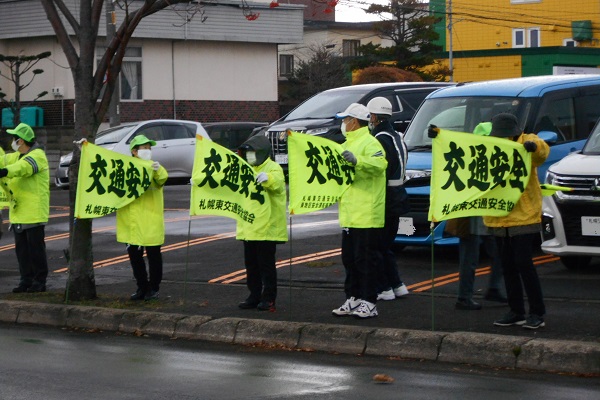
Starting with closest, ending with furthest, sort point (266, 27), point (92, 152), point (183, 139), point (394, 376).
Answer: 1. point (394, 376)
2. point (92, 152)
3. point (183, 139)
4. point (266, 27)

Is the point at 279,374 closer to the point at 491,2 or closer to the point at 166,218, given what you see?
the point at 166,218

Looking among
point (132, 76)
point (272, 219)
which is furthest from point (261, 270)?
point (132, 76)

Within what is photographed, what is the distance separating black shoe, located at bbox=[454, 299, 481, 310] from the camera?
10320mm

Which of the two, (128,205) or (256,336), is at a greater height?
(128,205)

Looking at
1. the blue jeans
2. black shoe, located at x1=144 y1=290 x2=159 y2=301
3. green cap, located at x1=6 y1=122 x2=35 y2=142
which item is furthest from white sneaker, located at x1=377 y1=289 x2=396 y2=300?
green cap, located at x1=6 y1=122 x2=35 y2=142

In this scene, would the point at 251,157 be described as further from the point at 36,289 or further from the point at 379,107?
the point at 36,289

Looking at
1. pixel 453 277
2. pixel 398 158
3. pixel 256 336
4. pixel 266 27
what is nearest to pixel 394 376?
pixel 256 336

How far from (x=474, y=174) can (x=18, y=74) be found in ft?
86.2

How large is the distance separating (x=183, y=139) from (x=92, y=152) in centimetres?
1541

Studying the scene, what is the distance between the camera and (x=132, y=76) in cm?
3925

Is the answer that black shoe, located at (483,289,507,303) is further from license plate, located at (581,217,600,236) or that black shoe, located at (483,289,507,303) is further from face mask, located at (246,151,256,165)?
face mask, located at (246,151,256,165)

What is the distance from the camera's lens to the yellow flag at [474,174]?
929 centimetres

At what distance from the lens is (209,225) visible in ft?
59.9

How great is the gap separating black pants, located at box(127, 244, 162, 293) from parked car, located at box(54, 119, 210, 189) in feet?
46.1
